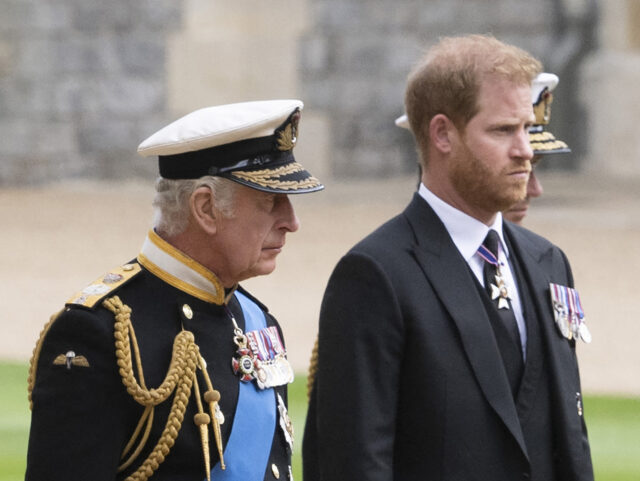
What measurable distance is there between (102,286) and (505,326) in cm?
84

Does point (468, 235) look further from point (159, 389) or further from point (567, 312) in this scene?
point (159, 389)

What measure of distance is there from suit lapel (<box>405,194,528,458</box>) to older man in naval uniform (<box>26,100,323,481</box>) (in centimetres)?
28

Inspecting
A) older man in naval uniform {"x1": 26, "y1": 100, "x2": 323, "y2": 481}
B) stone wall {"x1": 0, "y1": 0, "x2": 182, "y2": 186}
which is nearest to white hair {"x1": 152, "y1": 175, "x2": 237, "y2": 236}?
older man in naval uniform {"x1": 26, "y1": 100, "x2": 323, "y2": 481}

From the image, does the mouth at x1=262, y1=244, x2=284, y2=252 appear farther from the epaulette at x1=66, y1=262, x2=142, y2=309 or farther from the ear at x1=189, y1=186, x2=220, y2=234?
the epaulette at x1=66, y1=262, x2=142, y2=309

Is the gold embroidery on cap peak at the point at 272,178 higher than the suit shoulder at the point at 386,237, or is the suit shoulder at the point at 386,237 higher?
the gold embroidery on cap peak at the point at 272,178

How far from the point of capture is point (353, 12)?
17.2m

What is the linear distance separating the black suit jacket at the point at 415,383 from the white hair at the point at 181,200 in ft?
0.99

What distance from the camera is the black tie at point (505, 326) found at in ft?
9.61

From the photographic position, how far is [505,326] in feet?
9.64

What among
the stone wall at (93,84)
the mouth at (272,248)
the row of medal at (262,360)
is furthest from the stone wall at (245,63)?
the mouth at (272,248)

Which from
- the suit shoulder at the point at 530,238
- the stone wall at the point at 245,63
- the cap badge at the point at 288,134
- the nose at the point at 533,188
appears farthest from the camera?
the stone wall at the point at 245,63

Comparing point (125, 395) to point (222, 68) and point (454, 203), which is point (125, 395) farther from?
point (222, 68)

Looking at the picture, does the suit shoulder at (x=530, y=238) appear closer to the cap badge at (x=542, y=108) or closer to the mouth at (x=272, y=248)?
the mouth at (x=272, y=248)

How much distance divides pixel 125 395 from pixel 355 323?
0.52m
